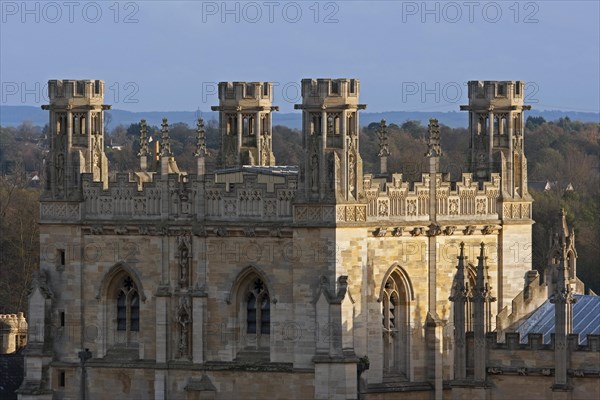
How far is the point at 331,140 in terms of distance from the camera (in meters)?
77.4

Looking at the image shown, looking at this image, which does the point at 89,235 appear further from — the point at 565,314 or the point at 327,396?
the point at 565,314

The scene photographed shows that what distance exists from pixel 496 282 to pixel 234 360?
8.30 metres

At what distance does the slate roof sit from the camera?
A: 74.9 meters

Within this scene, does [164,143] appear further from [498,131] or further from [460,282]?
[460,282]

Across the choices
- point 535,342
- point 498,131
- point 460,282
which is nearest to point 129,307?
point 460,282

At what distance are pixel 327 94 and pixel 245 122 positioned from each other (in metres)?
8.53

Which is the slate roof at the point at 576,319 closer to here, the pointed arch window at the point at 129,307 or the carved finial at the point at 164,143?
the carved finial at the point at 164,143

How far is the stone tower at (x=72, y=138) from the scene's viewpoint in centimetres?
8150

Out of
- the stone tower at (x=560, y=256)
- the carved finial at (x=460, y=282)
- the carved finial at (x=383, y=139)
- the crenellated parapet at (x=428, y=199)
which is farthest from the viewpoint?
the carved finial at (x=383, y=139)

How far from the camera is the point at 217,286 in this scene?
7862cm

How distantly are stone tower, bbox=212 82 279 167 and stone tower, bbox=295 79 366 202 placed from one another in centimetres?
739

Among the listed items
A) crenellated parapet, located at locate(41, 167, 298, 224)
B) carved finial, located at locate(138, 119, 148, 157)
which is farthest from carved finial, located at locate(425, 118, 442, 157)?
carved finial, located at locate(138, 119, 148, 157)

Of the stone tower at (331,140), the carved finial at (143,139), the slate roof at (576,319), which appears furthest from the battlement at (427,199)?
the carved finial at (143,139)

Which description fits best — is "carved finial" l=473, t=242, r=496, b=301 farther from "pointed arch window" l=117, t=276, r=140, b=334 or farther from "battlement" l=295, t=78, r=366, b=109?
"pointed arch window" l=117, t=276, r=140, b=334
